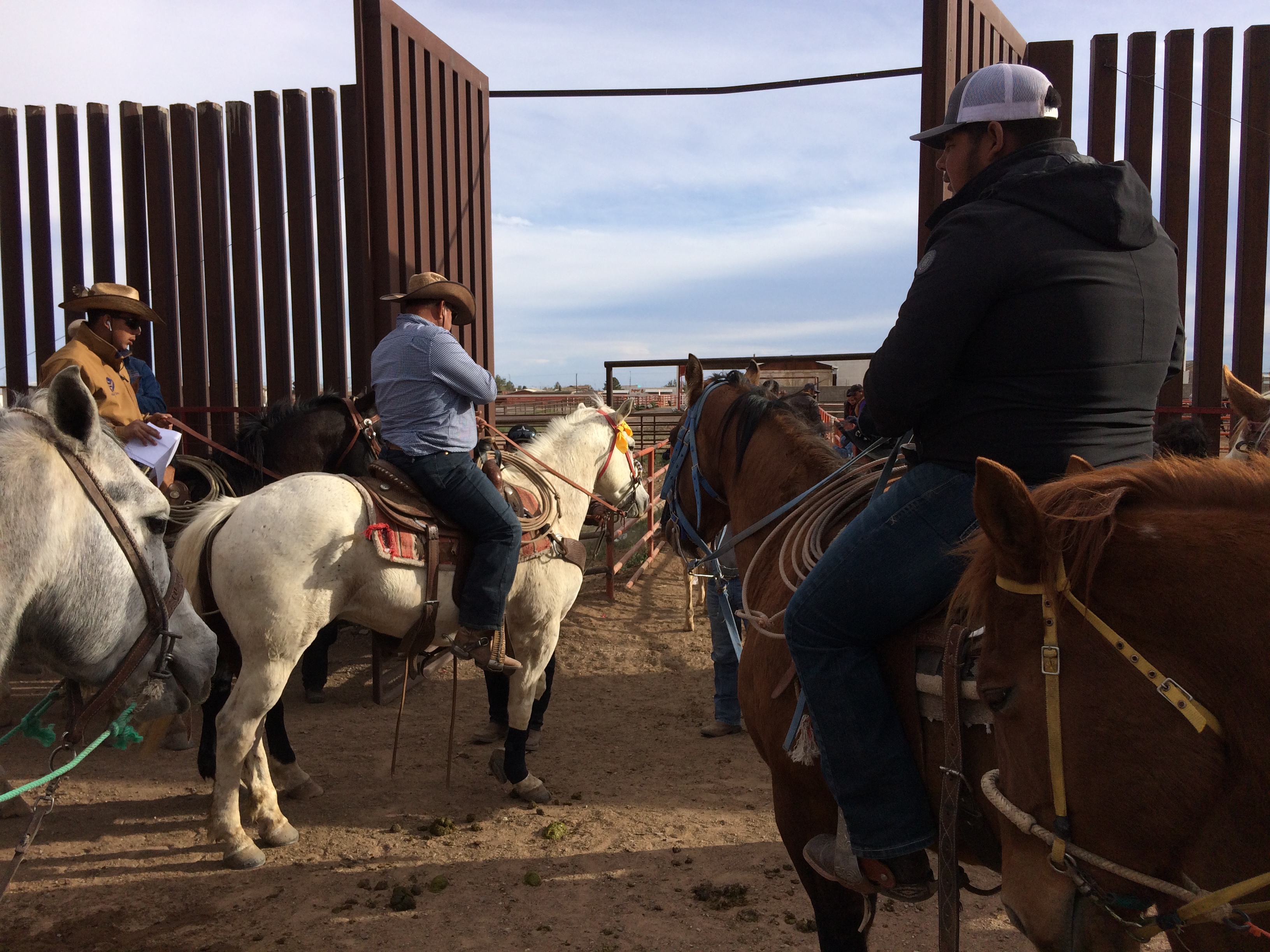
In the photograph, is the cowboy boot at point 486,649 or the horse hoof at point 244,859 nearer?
the horse hoof at point 244,859

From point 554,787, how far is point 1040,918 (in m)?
3.61

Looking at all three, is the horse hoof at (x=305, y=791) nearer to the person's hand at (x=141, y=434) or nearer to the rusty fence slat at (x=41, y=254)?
the person's hand at (x=141, y=434)

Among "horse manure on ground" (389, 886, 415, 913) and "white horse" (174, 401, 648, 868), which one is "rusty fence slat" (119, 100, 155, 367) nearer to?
"white horse" (174, 401, 648, 868)

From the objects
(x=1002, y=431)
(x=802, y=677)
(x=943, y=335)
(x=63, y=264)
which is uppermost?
(x=63, y=264)

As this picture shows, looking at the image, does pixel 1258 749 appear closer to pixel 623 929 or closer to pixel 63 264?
pixel 623 929

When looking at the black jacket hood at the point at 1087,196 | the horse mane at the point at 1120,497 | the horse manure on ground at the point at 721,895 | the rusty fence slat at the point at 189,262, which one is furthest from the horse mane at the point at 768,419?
the rusty fence slat at the point at 189,262

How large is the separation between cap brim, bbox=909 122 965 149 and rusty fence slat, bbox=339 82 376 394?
526 cm

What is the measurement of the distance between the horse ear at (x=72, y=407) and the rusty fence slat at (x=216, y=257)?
17.4 feet

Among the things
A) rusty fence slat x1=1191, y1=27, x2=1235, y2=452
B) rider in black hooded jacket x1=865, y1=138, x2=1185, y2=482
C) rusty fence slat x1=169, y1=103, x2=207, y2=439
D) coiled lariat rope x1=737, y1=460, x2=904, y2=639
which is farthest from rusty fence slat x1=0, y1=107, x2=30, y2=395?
rusty fence slat x1=1191, y1=27, x2=1235, y2=452

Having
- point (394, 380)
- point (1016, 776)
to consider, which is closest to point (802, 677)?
point (1016, 776)

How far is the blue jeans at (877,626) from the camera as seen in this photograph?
1814 millimetres

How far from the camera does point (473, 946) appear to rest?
3.12 meters

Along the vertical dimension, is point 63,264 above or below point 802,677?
above

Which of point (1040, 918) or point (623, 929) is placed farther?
point (623, 929)
